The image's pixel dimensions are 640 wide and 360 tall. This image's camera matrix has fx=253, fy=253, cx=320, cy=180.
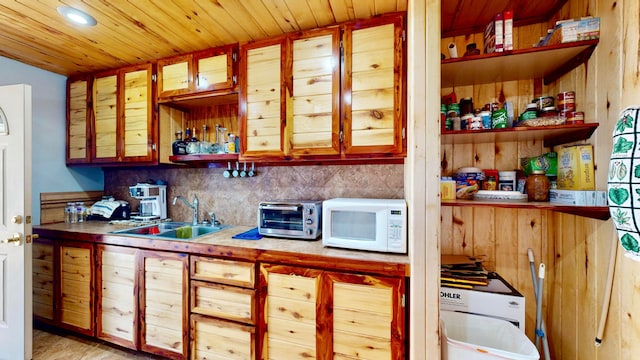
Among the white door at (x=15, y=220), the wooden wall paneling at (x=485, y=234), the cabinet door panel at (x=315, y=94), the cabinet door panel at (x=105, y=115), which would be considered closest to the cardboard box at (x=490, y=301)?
the wooden wall paneling at (x=485, y=234)

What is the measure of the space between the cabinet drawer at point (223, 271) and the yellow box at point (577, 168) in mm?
1821

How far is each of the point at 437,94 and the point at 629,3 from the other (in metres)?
0.85

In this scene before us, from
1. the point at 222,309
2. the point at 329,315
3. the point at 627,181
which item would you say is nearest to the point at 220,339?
the point at 222,309

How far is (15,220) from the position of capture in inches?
68.1

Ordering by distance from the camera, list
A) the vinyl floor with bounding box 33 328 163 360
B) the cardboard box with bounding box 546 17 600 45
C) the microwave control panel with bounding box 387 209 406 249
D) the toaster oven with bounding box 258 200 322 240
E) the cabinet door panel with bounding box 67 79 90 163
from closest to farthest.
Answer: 1. the cardboard box with bounding box 546 17 600 45
2. the microwave control panel with bounding box 387 209 406 249
3. the toaster oven with bounding box 258 200 322 240
4. the vinyl floor with bounding box 33 328 163 360
5. the cabinet door panel with bounding box 67 79 90 163

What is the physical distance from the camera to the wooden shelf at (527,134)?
1.28 m

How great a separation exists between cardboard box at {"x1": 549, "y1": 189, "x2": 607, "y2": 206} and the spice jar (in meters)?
0.09

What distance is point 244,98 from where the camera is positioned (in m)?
1.94

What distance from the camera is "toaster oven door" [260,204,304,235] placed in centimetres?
181

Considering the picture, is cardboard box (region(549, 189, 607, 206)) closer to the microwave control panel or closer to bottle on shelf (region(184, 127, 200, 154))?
the microwave control panel

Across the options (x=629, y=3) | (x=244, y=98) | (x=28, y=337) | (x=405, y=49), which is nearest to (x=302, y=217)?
(x=244, y=98)

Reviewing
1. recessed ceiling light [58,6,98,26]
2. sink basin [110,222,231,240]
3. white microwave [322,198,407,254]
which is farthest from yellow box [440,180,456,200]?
recessed ceiling light [58,6,98,26]

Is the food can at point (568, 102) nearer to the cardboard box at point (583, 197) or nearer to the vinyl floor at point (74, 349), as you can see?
the cardboard box at point (583, 197)

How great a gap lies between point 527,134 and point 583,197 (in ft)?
1.43
